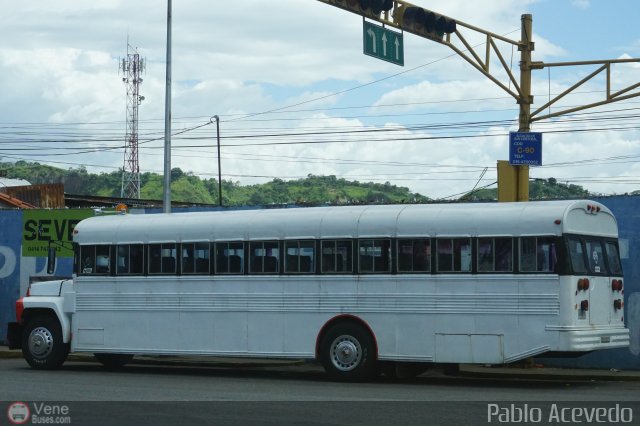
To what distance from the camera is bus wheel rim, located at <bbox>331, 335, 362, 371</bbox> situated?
1897cm

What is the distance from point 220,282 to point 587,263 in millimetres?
6463

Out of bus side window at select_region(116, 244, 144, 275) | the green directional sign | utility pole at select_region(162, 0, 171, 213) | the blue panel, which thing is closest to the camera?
the green directional sign

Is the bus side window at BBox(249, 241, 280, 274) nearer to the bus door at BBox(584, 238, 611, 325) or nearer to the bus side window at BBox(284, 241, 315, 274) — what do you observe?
the bus side window at BBox(284, 241, 315, 274)

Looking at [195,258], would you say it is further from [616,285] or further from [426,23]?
[616,285]

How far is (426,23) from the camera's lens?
20359mm

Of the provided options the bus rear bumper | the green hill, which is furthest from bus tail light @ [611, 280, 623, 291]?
the green hill

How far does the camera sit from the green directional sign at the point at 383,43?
1956 cm

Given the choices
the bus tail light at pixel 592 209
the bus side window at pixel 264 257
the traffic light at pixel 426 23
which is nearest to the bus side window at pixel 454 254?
the bus tail light at pixel 592 209

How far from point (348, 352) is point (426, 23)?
237 inches

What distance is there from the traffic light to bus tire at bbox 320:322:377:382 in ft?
17.6

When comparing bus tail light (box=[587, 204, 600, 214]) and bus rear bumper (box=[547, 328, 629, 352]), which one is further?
bus tail light (box=[587, 204, 600, 214])

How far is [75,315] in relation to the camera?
22.0 metres
